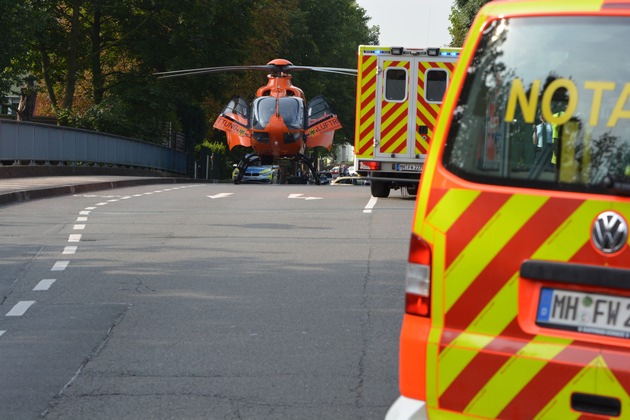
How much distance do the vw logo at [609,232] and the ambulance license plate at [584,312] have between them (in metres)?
0.17

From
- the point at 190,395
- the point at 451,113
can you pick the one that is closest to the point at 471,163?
the point at 451,113

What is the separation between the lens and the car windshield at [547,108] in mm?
4469

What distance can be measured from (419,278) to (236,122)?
1590 inches

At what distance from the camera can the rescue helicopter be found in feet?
147

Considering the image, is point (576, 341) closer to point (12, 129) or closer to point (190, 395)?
point (190, 395)

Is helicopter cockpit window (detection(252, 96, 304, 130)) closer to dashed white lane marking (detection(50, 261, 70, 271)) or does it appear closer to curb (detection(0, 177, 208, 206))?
curb (detection(0, 177, 208, 206))

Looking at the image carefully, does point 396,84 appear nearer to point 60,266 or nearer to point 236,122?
point 60,266

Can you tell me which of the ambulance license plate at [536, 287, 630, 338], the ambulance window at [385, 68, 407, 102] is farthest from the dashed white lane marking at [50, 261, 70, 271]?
the ambulance window at [385, 68, 407, 102]

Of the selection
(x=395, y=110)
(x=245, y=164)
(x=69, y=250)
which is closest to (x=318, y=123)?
(x=245, y=164)

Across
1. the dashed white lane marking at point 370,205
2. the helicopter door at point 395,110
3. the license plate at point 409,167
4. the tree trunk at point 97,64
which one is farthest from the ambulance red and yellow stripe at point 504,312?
the tree trunk at point 97,64

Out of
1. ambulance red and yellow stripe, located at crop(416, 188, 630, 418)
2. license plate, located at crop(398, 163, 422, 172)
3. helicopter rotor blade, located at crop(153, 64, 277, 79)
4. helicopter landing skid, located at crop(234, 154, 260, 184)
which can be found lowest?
helicopter landing skid, located at crop(234, 154, 260, 184)

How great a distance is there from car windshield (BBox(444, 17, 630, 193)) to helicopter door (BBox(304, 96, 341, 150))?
41.4 meters

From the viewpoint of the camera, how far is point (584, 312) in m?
4.48

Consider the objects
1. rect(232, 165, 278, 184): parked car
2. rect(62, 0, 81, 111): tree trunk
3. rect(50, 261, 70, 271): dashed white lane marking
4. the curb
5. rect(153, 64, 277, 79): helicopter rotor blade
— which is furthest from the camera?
rect(232, 165, 278, 184): parked car
